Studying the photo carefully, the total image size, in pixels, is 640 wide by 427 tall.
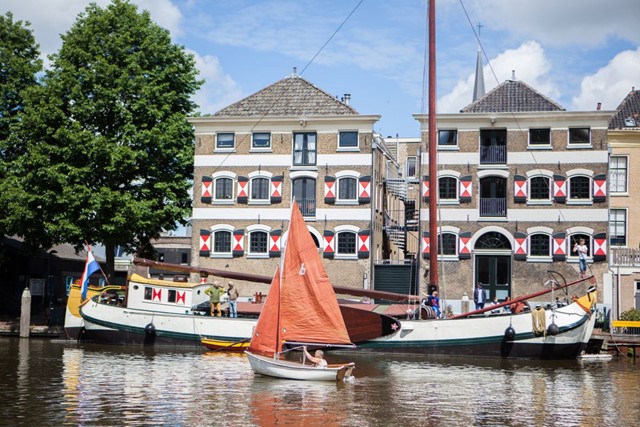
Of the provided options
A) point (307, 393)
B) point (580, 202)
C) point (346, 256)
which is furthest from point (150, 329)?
point (580, 202)

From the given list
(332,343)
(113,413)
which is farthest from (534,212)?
(113,413)

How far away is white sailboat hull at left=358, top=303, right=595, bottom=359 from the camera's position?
3353cm

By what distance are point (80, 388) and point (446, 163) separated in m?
26.2

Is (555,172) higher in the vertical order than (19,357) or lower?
higher

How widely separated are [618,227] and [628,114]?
21.9ft

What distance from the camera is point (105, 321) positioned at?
1471 inches

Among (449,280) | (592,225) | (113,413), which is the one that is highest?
(592,225)

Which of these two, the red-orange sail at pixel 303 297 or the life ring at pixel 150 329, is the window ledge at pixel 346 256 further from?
the red-orange sail at pixel 303 297

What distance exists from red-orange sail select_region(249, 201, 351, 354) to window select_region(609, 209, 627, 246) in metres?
24.3

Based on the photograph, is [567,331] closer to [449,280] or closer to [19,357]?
[449,280]

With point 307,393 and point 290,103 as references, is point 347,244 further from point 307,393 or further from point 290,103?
point 307,393

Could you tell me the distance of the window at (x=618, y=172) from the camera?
46.9 m

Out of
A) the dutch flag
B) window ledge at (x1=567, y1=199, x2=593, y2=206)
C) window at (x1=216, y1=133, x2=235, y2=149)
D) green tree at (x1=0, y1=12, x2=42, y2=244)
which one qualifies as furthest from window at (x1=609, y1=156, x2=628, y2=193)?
green tree at (x1=0, y1=12, x2=42, y2=244)

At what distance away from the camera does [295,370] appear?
25.8 metres
